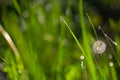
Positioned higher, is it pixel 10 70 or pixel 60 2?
pixel 60 2

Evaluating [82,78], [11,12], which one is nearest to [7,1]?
[11,12]

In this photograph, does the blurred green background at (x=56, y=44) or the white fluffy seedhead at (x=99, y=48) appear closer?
the white fluffy seedhead at (x=99, y=48)

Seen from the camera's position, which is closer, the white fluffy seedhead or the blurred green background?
the white fluffy seedhead

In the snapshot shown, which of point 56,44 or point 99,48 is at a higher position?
point 56,44

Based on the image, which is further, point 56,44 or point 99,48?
point 56,44

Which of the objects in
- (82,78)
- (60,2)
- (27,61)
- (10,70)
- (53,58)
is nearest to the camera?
(10,70)

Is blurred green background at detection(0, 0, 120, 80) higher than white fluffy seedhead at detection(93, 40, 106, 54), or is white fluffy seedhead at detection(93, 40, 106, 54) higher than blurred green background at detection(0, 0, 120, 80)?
blurred green background at detection(0, 0, 120, 80)

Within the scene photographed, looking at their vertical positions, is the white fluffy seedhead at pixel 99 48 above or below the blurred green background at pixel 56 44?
below

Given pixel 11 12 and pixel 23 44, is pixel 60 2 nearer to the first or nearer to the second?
pixel 11 12
